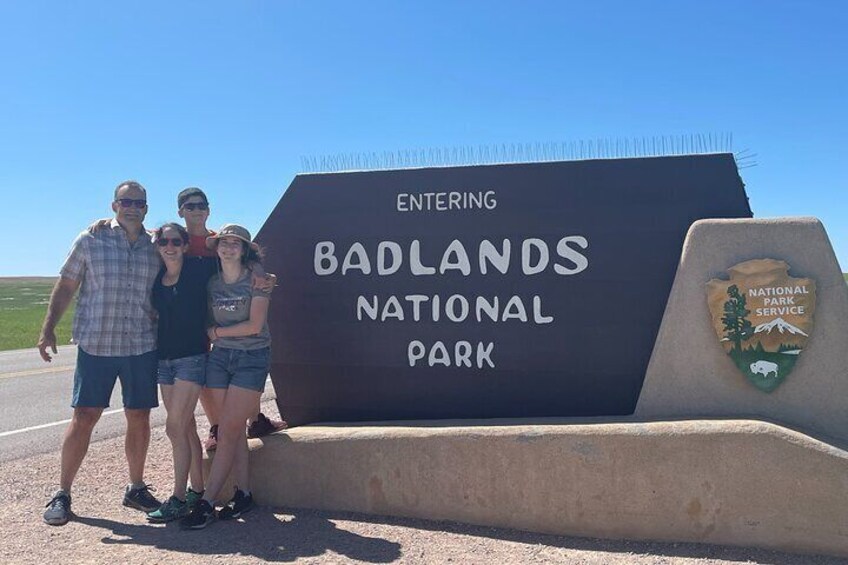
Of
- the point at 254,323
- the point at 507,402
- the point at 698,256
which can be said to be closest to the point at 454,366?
the point at 507,402

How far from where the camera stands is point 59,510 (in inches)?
177

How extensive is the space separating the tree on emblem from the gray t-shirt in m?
2.80

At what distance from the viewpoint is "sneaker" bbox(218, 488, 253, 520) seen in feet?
14.7

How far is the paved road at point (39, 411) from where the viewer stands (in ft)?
23.6

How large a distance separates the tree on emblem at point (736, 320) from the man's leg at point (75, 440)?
4.02 metres

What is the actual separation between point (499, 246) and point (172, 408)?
2.39m

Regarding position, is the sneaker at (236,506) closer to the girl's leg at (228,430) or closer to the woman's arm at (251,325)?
the girl's leg at (228,430)

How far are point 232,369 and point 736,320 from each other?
122 inches

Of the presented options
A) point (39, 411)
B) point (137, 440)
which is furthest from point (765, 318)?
point (39, 411)

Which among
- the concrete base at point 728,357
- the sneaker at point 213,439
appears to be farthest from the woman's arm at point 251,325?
the concrete base at point 728,357

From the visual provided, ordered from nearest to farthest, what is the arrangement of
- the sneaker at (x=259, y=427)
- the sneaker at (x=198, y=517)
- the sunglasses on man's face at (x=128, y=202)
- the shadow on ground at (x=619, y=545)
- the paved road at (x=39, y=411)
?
the shadow on ground at (x=619, y=545) < the sneaker at (x=198, y=517) < the sunglasses on man's face at (x=128, y=202) < the sneaker at (x=259, y=427) < the paved road at (x=39, y=411)

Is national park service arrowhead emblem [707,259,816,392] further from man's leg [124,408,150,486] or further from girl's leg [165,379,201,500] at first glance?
man's leg [124,408,150,486]

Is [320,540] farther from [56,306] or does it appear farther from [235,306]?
[56,306]

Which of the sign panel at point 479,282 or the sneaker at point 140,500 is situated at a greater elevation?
the sign panel at point 479,282
